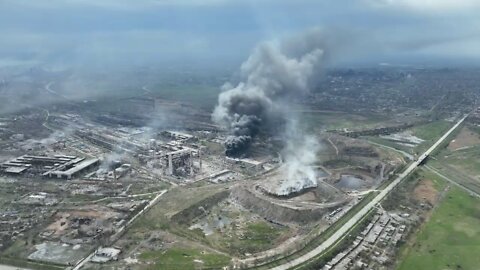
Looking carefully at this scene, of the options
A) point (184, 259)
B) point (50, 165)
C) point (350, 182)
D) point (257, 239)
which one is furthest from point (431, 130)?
point (184, 259)

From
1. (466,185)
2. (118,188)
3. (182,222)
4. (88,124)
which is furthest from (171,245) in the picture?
(88,124)

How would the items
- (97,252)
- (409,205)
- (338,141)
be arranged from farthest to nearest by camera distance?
(338,141) → (409,205) → (97,252)

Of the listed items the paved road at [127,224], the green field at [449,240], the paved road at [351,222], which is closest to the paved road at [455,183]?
the paved road at [351,222]

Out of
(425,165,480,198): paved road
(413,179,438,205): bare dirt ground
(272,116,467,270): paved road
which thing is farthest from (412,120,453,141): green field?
(413,179,438,205): bare dirt ground

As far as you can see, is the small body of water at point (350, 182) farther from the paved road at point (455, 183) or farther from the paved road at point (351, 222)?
the paved road at point (455, 183)

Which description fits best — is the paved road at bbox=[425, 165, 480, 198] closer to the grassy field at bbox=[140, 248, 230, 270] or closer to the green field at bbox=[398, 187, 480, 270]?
the green field at bbox=[398, 187, 480, 270]

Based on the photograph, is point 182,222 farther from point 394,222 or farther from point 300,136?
point 300,136
